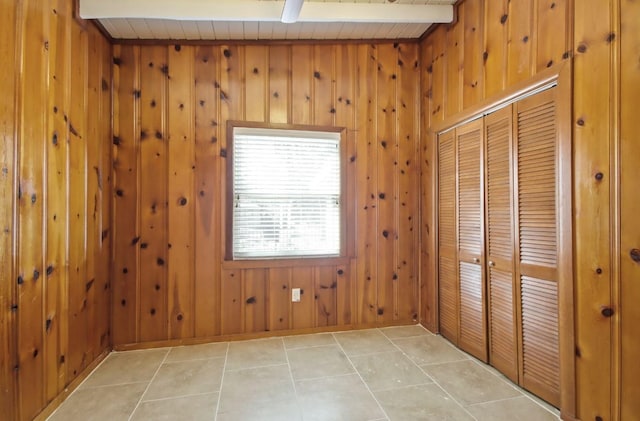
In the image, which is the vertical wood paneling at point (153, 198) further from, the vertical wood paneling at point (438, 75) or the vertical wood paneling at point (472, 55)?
the vertical wood paneling at point (472, 55)

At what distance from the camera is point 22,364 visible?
5.38 ft

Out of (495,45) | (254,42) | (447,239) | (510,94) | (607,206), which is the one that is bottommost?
(447,239)

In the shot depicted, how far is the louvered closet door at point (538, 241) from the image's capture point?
1.82 meters

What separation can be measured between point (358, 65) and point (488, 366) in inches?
115

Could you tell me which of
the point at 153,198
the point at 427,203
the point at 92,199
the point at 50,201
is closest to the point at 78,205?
the point at 92,199

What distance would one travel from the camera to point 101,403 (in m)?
1.92

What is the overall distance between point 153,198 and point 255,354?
64.8 inches

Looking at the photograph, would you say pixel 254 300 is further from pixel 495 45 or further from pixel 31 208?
pixel 495 45


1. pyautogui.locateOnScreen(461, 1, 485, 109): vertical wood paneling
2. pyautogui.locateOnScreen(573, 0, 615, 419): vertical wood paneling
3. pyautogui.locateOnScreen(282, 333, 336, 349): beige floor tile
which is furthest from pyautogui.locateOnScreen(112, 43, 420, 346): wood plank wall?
pyautogui.locateOnScreen(573, 0, 615, 419): vertical wood paneling

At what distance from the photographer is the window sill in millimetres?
2844

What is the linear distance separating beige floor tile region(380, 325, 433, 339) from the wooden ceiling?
2.85 metres

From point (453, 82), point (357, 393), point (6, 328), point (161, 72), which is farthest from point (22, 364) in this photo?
point (453, 82)

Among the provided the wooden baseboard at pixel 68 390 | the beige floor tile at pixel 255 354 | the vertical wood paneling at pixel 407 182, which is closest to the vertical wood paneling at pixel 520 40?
the vertical wood paneling at pixel 407 182

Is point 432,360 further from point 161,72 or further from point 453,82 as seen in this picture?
point 161,72
